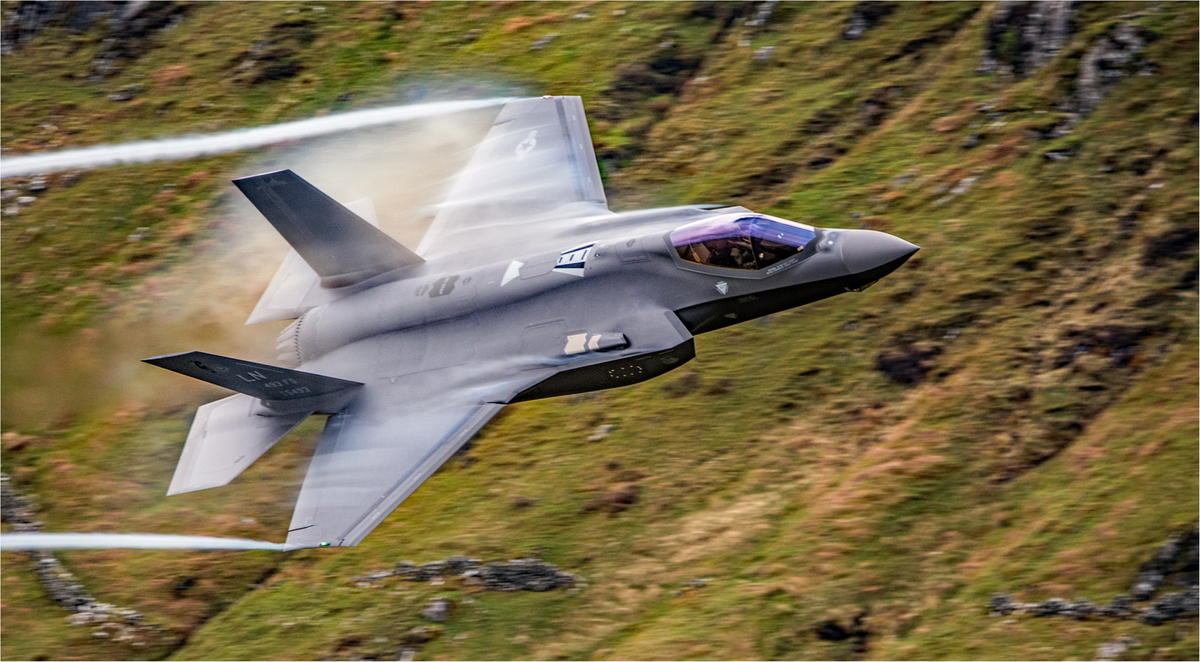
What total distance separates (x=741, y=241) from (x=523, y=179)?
554cm

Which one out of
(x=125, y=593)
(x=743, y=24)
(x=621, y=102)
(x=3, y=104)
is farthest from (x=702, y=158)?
(x=3, y=104)

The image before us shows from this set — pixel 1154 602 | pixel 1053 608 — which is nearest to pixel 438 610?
pixel 1053 608

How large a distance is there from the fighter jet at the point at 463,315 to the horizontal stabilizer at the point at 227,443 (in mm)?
30

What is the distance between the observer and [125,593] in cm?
1936

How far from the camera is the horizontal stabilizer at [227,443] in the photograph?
1711 cm

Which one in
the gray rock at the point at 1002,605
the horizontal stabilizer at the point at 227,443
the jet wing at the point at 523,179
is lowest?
the gray rock at the point at 1002,605

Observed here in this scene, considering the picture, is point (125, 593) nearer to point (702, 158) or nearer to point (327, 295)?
point (327, 295)

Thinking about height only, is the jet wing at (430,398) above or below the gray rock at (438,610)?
above

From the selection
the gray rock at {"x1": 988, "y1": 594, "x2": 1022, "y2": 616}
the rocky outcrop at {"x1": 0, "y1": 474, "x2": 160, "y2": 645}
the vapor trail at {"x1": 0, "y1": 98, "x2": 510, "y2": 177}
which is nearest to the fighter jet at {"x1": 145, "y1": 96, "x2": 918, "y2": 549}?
the rocky outcrop at {"x1": 0, "y1": 474, "x2": 160, "y2": 645}

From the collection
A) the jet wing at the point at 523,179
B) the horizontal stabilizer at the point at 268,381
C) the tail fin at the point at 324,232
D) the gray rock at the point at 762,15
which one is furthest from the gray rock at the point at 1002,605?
the gray rock at the point at 762,15

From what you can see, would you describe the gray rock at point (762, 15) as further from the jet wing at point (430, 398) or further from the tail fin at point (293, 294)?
→ the jet wing at point (430, 398)

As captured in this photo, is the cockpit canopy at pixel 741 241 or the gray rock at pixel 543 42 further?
the gray rock at pixel 543 42

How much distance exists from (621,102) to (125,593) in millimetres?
15391

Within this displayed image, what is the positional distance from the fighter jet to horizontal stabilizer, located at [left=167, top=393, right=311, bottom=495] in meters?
0.03
